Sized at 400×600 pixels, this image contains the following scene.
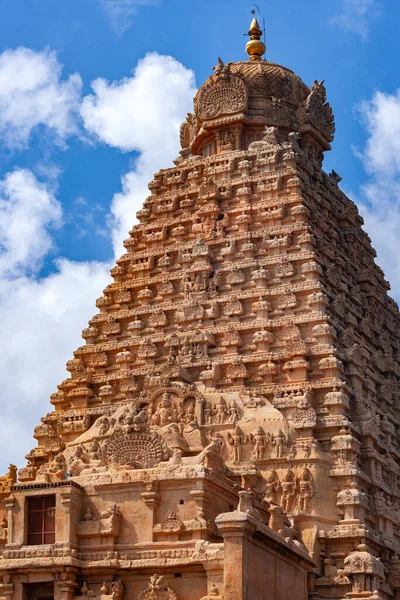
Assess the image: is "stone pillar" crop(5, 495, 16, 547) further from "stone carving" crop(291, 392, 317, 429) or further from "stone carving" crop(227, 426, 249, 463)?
"stone carving" crop(291, 392, 317, 429)

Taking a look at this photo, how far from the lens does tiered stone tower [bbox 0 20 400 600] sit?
35.5m

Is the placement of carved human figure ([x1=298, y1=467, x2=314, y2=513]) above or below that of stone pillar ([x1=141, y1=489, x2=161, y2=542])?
above

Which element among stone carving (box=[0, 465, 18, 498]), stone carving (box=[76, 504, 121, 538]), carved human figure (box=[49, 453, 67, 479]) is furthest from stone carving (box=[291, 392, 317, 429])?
stone carving (box=[0, 465, 18, 498])

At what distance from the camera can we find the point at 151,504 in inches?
1410

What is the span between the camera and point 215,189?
159ft

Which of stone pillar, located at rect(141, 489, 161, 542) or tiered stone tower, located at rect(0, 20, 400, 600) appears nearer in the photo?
tiered stone tower, located at rect(0, 20, 400, 600)

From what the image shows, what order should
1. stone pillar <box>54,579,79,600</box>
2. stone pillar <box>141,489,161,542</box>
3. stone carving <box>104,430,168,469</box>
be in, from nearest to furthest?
stone pillar <box>54,579,79,600</box> < stone pillar <box>141,489,161,542</box> < stone carving <box>104,430,168,469</box>

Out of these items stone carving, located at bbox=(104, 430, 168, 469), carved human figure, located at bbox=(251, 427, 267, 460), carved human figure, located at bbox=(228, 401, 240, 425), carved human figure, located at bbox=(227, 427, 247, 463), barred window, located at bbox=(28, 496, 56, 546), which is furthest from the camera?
carved human figure, located at bbox=(228, 401, 240, 425)

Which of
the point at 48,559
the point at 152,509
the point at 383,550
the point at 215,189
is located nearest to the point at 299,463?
the point at 383,550

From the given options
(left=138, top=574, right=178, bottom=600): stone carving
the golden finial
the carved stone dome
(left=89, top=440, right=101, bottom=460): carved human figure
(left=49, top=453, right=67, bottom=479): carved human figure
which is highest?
the golden finial

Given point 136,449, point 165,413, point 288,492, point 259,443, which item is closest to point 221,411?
point 165,413

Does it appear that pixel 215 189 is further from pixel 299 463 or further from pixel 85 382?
pixel 299 463

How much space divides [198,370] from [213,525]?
951cm

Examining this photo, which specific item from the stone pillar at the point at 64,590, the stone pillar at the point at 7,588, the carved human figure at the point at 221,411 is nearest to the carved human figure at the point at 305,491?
the carved human figure at the point at 221,411
